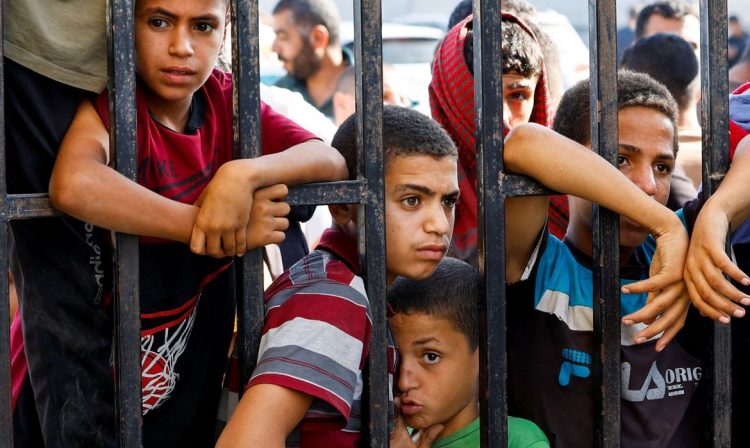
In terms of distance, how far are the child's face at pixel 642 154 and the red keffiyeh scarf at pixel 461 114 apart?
74 centimetres

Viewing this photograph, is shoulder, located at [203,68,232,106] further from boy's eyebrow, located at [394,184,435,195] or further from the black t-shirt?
the black t-shirt

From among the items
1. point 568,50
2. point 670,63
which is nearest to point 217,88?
point 670,63

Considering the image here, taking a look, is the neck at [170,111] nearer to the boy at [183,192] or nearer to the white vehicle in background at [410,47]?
the boy at [183,192]

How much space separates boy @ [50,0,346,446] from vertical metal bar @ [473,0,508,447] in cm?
28

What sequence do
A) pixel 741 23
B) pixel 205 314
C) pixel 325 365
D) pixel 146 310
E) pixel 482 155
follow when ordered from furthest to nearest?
pixel 741 23 < pixel 205 314 < pixel 146 310 < pixel 482 155 < pixel 325 365

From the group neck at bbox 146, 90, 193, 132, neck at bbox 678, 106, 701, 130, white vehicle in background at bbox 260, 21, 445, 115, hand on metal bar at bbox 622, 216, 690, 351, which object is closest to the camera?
hand on metal bar at bbox 622, 216, 690, 351

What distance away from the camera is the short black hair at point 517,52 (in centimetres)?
310

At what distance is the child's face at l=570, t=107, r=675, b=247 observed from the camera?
2301mm

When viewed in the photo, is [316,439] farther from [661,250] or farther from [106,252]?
[661,250]

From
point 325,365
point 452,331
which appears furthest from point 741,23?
point 325,365

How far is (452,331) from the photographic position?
92.0 inches

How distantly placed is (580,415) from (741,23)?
891 cm

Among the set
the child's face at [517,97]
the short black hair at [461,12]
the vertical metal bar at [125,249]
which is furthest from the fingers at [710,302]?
the short black hair at [461,12]

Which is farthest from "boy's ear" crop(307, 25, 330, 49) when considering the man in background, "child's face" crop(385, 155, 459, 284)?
"child's face" crop(385, 155, 459, 284)
